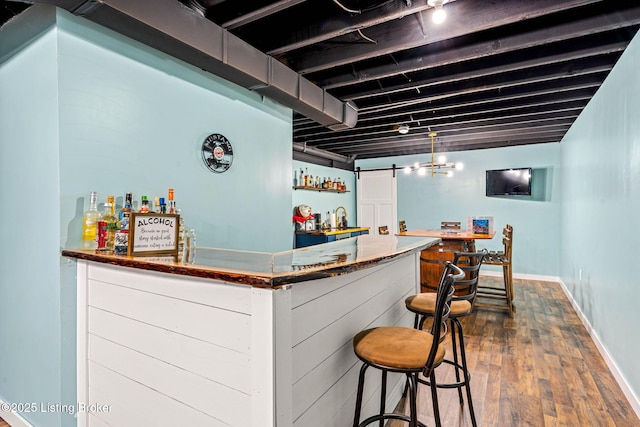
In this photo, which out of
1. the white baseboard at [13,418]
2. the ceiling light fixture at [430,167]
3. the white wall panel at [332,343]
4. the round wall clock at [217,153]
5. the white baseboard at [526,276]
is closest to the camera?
the white wall panel at [332,343]

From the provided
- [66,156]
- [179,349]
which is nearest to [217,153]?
[66,156]

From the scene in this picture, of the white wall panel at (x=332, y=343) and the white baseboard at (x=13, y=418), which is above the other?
the white wall panel at (x=332, y=343)

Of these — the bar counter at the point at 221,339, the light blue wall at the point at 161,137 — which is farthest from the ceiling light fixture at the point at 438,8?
the light blue wall at the point at 161,137

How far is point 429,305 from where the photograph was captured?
202 centimetres

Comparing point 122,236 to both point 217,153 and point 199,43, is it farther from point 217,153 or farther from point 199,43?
point 199,43

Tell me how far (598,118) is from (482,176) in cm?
321

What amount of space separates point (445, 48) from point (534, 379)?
263 centimetres

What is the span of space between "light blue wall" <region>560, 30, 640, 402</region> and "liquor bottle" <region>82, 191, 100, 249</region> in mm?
3195

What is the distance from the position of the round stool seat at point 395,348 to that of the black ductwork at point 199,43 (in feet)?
6.29

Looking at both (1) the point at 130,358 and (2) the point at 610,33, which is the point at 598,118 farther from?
(1) the point at 130,358

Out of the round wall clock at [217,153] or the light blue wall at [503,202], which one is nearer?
the round wall clock at [217,153]

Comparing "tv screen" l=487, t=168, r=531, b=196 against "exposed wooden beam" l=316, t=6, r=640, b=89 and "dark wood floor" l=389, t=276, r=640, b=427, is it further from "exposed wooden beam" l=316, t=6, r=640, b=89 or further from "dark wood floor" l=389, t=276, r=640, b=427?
"exposed wooden beam" l=316, t=6, r=640, b=89

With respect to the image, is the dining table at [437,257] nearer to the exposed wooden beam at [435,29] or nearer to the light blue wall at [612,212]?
the light blue wall at [612,212]

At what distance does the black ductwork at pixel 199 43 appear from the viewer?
1.70 meters
